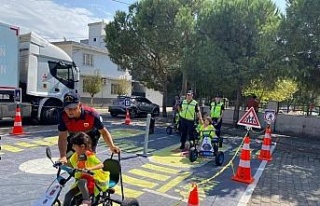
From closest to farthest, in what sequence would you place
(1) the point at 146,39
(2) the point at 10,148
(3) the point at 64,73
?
(2) the point at 10,148
(3) the point at 64,73
(1) the point at 146,39

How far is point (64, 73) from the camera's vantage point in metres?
14.2

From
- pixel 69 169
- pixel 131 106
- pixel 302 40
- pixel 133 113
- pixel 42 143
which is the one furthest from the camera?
pixel 133 113

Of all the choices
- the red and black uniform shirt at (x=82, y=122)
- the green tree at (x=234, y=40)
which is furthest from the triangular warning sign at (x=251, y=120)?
the green tree at (x=234, y=40)

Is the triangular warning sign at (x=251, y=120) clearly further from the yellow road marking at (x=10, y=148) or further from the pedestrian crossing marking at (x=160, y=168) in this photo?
the yellow road marking at (x=10, y=148)

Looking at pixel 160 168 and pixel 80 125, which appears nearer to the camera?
pixel 80 125

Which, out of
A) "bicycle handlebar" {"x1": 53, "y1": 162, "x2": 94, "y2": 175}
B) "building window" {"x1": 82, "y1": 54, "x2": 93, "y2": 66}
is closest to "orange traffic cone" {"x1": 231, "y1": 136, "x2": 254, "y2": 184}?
"bicycle handlebar" {"x1": 53, "y1": 162, "x2": 94, "y2": 175}

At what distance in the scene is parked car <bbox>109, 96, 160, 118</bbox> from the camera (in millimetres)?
20297

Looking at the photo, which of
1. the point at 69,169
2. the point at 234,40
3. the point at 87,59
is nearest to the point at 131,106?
the point at 234,40

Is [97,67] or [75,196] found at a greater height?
[97,67]

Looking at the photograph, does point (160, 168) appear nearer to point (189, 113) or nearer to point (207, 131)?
point (207, 131)

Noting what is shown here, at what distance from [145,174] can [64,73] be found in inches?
352

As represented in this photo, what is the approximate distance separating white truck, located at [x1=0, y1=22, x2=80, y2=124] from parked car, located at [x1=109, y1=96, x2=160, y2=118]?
5.85m

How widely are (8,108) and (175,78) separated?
58.0ft

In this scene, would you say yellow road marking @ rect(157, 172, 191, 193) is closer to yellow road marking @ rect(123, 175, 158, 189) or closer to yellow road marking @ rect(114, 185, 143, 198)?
yellow road marking @ rect(123, 175, 158, 189)
